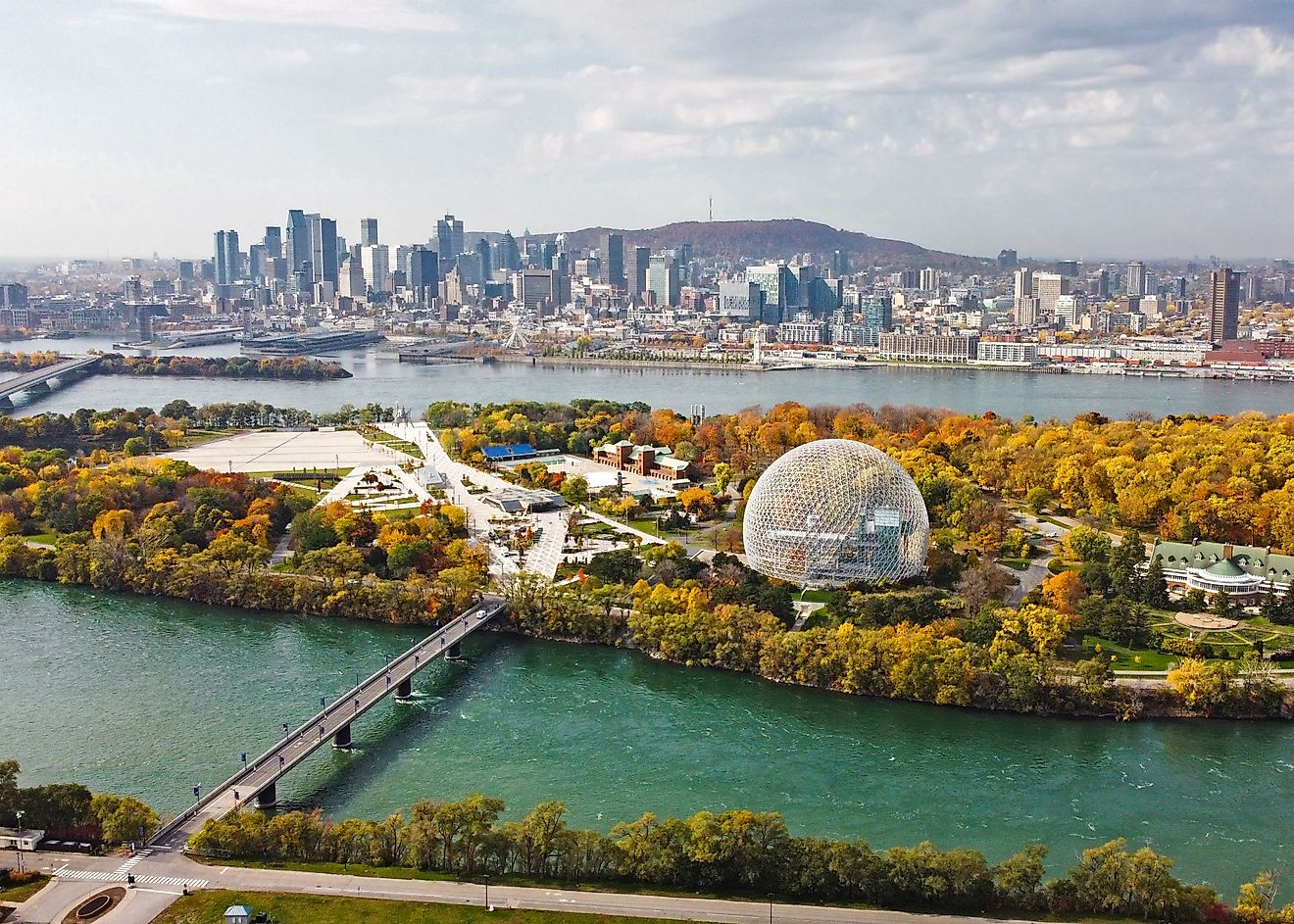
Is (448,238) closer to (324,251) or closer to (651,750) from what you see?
(324,251)

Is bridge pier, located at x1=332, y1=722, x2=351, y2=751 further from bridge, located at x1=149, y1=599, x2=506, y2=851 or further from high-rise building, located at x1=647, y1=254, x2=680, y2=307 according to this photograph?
high-rise building, located at x1=647, y1=254, x2=680, y2=307

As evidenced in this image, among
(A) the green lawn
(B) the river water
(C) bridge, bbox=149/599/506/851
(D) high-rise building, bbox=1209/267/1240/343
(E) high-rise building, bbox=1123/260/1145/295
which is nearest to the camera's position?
(A) the green lawn

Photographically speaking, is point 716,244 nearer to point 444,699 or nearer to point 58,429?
point 58,429

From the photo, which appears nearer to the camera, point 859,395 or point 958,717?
point 958,717

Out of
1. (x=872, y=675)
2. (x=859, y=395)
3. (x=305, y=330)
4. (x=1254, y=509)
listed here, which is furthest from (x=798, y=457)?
(x=305, y=330)

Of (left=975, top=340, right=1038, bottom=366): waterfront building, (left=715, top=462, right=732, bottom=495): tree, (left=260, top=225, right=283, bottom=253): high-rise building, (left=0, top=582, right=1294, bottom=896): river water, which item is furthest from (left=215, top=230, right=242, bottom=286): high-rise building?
(left=0, top=582, right=1294, bottom=896): river water
